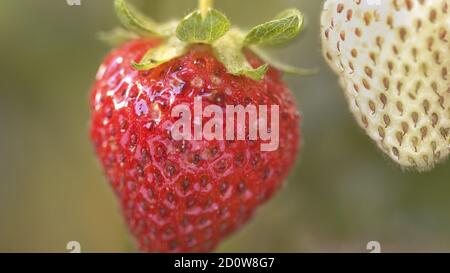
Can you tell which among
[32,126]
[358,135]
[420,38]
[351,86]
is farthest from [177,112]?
[32,126]

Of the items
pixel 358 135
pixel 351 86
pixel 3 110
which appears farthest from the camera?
pixel 3 110

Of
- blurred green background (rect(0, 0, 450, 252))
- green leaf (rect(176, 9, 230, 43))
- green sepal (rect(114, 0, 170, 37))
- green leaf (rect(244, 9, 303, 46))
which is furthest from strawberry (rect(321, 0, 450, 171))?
blurred green background (rect(0, 0, 450, 252))

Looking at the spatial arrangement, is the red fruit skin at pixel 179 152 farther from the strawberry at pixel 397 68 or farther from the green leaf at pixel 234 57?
the strawberry at pixel 397 68

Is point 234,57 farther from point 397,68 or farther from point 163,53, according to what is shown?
point 397,68

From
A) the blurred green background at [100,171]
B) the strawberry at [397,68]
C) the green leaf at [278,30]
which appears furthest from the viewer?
the blurred green background at [100,171]

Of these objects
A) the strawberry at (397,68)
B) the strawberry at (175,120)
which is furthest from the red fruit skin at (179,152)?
the strawberry at (397,68)

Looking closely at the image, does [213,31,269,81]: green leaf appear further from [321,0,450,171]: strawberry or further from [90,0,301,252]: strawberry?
[321,0,450,171]: strawberry

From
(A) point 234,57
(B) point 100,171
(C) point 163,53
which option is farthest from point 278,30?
(B) point 100,171

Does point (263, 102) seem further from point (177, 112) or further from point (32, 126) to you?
point (32, 126)
